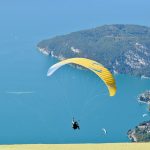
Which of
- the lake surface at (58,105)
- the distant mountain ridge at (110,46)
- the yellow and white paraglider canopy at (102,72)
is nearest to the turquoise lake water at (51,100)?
the lake surface at (58,105)

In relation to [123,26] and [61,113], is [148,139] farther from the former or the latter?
[123,26]

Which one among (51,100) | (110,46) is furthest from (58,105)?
(110,46)

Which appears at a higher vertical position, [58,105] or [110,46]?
[58,105]

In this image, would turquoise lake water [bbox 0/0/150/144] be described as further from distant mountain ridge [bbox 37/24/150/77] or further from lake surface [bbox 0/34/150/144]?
distant mountain ridge [bbox 37/24/150/77]

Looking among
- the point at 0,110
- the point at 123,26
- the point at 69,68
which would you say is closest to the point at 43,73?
the point at 69,68

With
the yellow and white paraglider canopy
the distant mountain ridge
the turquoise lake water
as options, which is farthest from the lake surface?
the yellow and white paraglider canopy

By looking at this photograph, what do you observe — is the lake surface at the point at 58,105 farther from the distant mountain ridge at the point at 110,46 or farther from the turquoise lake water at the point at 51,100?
the distant mountain ridge at the point at 110,46

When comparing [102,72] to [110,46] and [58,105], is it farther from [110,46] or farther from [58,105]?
[110,46]
